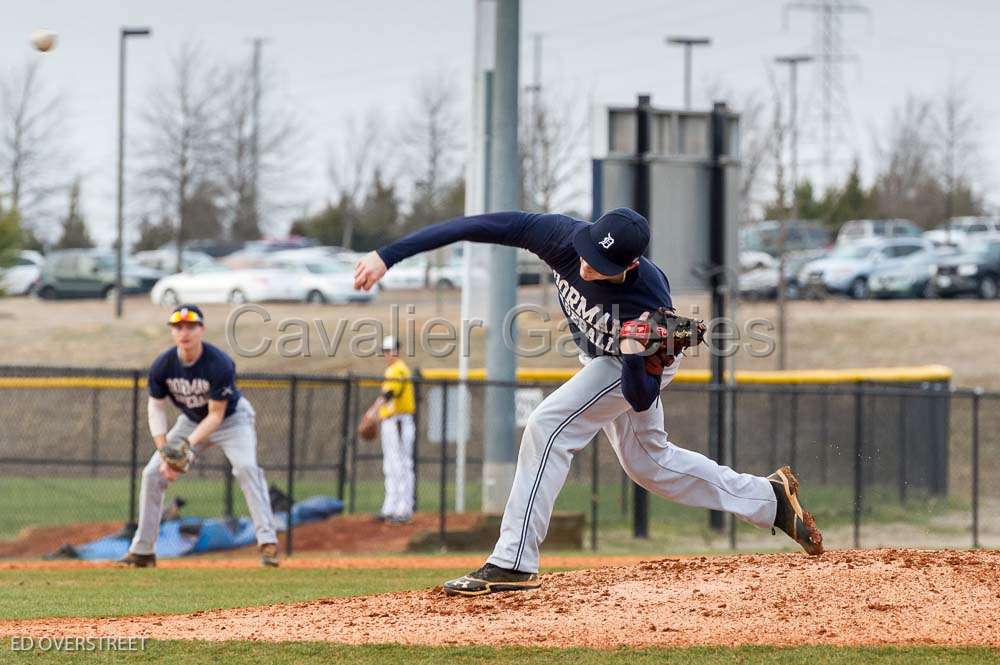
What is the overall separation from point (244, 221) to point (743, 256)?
24391 millimetres

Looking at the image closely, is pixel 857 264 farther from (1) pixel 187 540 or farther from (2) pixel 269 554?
(2) pixel 269 554

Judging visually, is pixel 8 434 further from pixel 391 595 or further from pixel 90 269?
pixel 90 269

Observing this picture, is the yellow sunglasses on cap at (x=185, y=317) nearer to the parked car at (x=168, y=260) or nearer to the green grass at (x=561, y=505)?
the green grass at (x=561, y=505)

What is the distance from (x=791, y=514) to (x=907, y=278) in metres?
32.5

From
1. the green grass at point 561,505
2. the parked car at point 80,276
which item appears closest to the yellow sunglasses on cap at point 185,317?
the green grass at point 561,505

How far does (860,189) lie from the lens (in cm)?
6012

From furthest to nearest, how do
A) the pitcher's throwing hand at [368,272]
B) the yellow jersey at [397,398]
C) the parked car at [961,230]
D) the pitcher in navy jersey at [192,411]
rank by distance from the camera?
1. the parked car at [961,230]
2. the yellow jersey at [397,398]
3. the pitcher in navy jersey at [192,411]
4. the pitcher's throwing hand at [368,272]

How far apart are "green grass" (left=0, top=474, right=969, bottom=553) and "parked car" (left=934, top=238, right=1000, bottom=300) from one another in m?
18.8

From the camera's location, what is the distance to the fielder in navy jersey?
621 cm

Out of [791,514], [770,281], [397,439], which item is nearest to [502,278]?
[397,439]

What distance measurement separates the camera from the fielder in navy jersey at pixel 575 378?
621 centimetres

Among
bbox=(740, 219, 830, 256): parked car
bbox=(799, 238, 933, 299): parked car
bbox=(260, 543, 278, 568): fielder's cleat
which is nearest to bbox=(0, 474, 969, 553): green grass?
bbox=(260, 543, 278, 568): fielder's cleat

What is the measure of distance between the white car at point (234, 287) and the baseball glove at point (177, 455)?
92.8 feet

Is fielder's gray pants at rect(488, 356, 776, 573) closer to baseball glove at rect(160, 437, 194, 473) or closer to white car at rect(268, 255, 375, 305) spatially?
baseball glove at rect(160, 437, 194, 473)
